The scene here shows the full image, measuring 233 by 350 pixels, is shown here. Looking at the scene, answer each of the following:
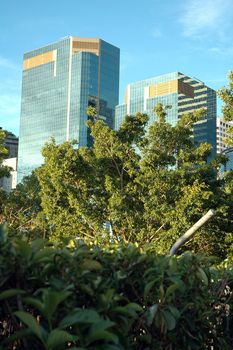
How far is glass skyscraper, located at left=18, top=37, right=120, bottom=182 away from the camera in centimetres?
12469

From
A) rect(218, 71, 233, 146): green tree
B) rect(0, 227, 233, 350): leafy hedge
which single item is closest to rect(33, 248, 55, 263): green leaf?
rect(0, 227, 233, 350): leafy hedge

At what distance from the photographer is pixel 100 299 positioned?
98.3 inches

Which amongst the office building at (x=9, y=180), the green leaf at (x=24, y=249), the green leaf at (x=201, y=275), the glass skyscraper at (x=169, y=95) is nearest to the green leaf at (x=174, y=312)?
the green leaf at (x=201, y=275)

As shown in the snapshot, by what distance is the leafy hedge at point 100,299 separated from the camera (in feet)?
7.34

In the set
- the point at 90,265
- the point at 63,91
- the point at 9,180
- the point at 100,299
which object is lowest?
the point at 100,299

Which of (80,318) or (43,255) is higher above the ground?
(43,255)

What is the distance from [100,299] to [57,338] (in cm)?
42

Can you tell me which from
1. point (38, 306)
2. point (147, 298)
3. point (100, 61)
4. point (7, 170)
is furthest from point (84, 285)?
point (100, 61)

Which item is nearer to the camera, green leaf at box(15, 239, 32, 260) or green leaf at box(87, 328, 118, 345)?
green leaf at box(87, 328, 118, 345)

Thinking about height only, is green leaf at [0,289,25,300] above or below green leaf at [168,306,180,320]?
above

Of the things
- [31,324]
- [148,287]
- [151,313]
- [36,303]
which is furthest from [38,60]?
[31,324]

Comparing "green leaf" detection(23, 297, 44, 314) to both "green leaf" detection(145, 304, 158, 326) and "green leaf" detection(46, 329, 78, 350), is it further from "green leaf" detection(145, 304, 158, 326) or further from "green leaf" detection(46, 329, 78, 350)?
"green leaf" detection(145, 304, 158, 326)

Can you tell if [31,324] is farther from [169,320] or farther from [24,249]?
[169,320]

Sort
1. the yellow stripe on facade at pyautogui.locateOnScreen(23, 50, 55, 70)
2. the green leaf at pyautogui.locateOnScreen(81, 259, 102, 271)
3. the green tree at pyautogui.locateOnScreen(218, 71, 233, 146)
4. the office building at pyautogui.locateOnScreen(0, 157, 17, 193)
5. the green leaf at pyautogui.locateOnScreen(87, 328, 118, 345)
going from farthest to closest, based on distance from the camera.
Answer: the yellow stripe on facade at pyautogui.locateOnScreen(23, 50, 55, 70) < the office building at pyautogui.locateOnScreen(0, 157, 17, 193) < the green tree at pyautogui.locateOnScreen(218, 71, 233, 146) < the green leaf at pyautogui.locateOnScreen(81, 259, 102, 271) < the green leaf at pyautogui.locateOnScreen(87, 328, 118, 345)
